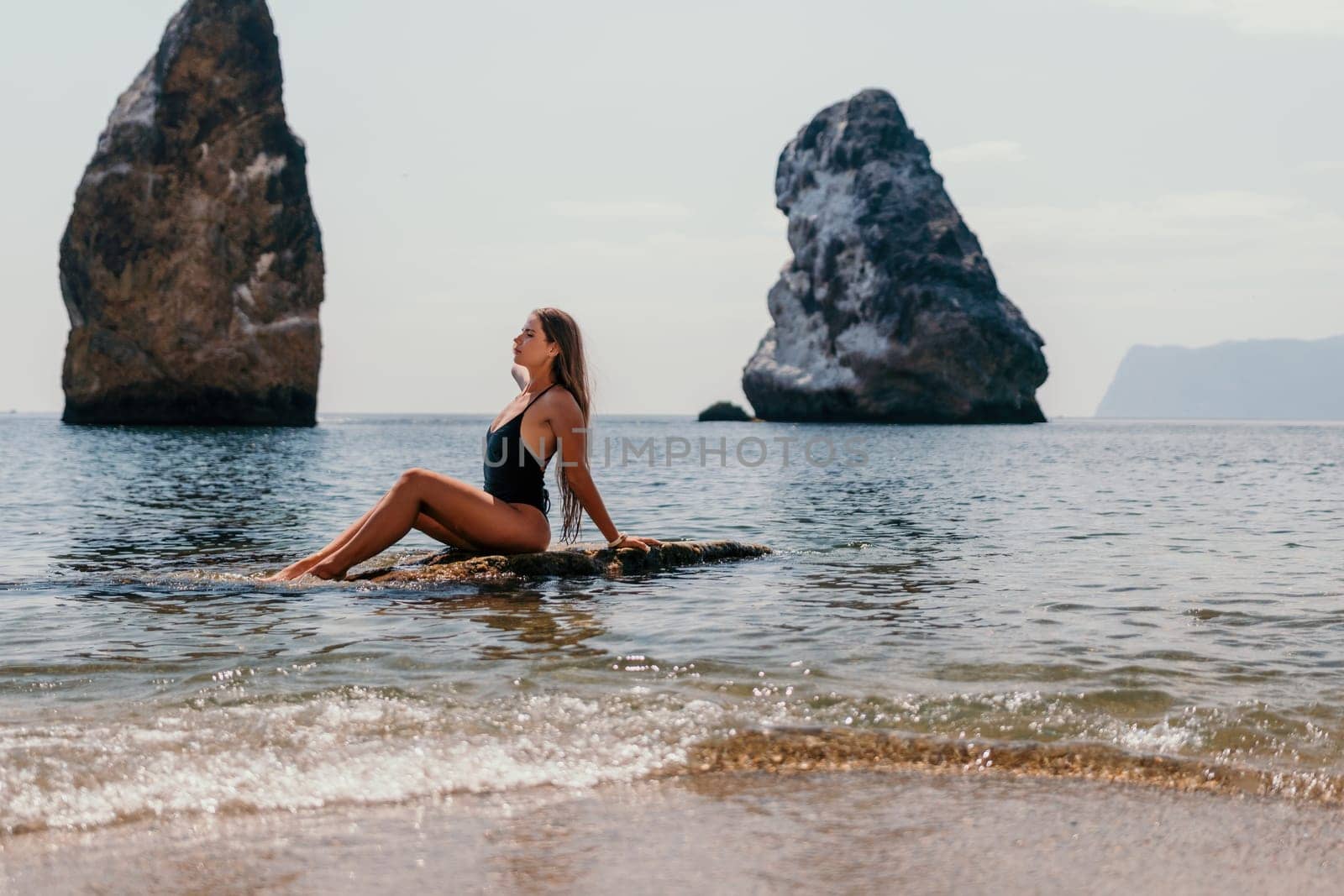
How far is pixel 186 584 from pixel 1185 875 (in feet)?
23.4

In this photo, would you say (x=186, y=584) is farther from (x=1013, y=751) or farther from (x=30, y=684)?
(x=1013, y=751)

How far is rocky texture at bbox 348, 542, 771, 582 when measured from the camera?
8148mm

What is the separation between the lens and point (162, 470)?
89.7 feet

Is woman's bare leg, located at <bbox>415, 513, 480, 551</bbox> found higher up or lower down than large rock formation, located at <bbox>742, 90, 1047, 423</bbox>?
lower down

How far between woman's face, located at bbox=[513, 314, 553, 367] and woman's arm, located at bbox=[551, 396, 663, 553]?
360mm

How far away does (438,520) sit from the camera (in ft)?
27.3

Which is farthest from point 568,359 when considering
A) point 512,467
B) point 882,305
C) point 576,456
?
point 882,305

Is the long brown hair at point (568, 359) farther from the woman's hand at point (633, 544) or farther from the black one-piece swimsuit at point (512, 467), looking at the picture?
the woman's hand at point (633, 544)

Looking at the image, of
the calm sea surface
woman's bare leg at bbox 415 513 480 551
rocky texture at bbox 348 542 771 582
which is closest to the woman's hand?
rocky texture at bbox 348 542 771 582

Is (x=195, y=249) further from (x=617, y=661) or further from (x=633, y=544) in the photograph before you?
(x=617, y=661)

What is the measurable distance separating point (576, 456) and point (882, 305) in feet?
299

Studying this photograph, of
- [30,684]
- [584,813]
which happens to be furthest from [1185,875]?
[30,684]

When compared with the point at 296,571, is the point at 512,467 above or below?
above

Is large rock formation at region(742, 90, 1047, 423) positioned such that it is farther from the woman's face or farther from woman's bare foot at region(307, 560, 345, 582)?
woman's bare foot at region(307, 560, 345, 582)
